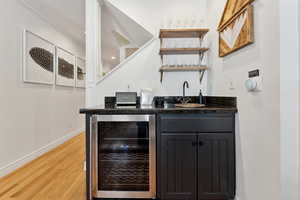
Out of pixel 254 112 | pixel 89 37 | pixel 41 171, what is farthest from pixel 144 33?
pixel 41 171

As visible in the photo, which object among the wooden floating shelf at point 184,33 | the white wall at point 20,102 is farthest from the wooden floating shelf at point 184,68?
the white wall at point 20,102

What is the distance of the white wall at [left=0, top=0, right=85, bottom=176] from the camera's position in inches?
96.7

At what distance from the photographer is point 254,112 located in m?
1.40

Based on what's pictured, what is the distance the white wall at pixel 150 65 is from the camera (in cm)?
248

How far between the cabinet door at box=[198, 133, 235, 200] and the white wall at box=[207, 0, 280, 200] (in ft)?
0.26

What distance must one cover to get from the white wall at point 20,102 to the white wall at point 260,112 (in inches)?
115

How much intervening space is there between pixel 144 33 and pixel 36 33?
77.4 inches

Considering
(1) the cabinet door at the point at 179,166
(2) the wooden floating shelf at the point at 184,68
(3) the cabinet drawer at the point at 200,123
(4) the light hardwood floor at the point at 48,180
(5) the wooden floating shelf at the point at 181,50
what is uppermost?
(5) the wooden floating shelf at the point at 181,50

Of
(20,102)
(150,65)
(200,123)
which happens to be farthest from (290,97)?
(20,102)

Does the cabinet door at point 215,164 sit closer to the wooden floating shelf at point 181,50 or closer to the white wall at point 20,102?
the wooden floating shelf at point 181,50

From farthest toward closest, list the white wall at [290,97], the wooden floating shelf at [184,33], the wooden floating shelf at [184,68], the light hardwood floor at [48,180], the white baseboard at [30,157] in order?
the white baseboard at [30,157]
the wooden floating shelf at [184,68]
the wooden floating shelf at [184,33]
the light hardwood floor at [48,180]
the white wall at [290,97]

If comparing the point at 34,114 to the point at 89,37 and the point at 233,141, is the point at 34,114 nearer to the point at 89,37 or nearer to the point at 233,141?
the point at 89,37

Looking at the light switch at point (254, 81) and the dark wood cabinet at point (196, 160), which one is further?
the dark wood cabinet at point (196, 160)

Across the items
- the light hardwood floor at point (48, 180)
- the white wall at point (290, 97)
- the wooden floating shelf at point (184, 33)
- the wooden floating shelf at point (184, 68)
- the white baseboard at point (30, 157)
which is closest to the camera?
the white wall at point (290, 97)
